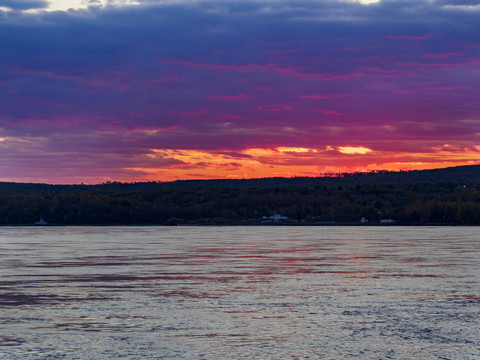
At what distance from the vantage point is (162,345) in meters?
23.8

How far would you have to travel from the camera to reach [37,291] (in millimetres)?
36969

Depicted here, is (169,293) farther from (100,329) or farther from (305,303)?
(100,329)

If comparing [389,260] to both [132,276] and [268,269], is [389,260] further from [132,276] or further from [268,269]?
[132,276]

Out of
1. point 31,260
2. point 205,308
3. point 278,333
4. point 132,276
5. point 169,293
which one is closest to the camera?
point 278,333

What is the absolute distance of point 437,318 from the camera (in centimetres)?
2895

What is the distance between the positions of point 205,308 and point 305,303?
14.4 ft

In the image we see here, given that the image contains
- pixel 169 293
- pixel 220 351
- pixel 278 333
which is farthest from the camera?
pixel 169 293

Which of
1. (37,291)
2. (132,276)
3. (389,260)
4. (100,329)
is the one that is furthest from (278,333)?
(389,260)

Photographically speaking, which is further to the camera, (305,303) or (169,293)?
(169,293)

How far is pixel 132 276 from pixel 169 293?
10.1 meters

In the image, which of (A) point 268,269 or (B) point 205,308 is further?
(A) point 268,269

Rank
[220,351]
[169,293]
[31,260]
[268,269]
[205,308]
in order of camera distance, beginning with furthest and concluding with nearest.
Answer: [31,260] → [268,269] → [169,293] → [205,308] → [220,351]

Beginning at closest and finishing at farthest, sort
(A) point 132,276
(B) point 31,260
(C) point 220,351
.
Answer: (C) point 220,351
(A) point 132,276
(B) point 31,260

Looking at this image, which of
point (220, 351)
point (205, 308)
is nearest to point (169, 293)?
point (205, 308)
